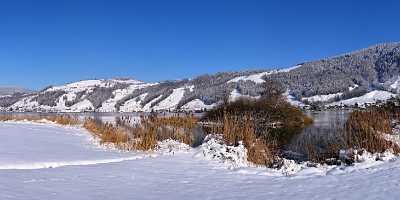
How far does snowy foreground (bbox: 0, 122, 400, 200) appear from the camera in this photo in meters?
8.29

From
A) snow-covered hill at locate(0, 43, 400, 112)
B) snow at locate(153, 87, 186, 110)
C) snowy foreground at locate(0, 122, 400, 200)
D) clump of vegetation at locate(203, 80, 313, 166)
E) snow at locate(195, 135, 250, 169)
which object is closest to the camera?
snowy foreground at locate(0, 122, 400, 200)

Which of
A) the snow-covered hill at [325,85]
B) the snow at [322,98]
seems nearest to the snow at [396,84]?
the snow-covered hill at [325,85]

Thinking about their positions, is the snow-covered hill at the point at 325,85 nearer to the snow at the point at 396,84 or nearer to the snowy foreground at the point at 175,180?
the snow at the point at 396,84

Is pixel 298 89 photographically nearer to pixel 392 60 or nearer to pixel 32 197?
pixel 392 60

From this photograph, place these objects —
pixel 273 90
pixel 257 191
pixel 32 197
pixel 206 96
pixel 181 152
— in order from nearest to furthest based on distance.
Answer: pixel 32 197, pixel 257 191, pixel 181 152, pixel 273 90, pixel 206 96

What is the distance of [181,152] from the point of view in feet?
52.8

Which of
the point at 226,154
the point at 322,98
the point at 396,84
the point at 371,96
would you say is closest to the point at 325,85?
the point at 322,98

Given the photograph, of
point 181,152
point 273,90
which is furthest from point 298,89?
point 181,152

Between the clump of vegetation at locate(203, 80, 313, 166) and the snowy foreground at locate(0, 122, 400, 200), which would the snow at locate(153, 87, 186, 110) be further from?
the snowy foreground at locate(0, 122, 400, 200)

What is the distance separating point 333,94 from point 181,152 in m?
156

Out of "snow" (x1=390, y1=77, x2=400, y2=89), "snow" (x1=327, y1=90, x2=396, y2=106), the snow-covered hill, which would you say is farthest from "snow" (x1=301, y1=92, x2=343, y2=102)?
"snow" (x1=390, y1=77, x2=400, y2=89)

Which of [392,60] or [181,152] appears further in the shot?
[392,60]

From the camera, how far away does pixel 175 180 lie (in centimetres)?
1027

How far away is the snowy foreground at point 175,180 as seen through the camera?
829 centimetres
